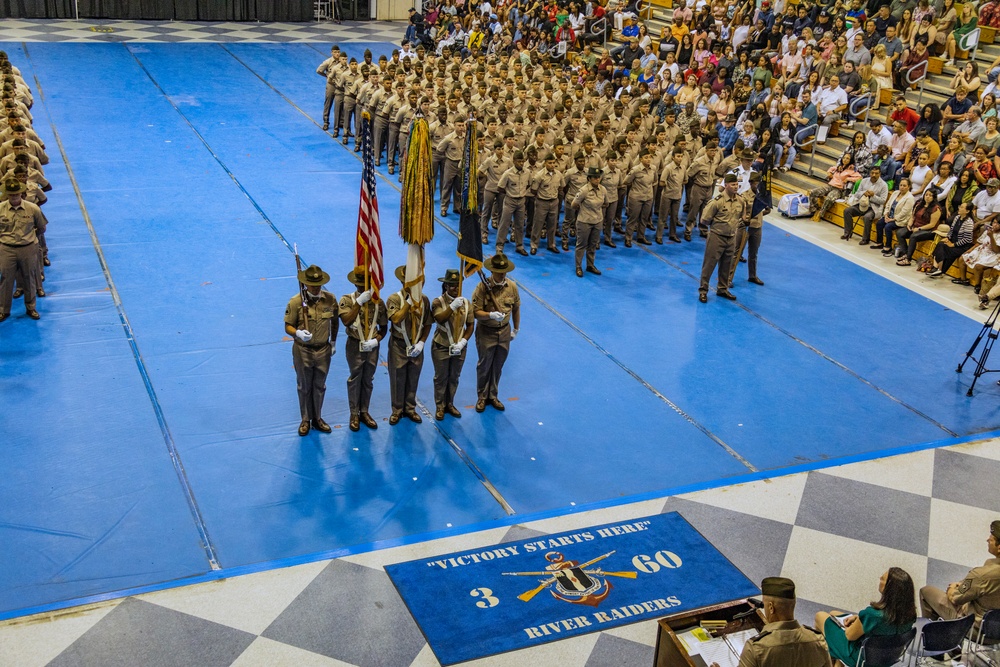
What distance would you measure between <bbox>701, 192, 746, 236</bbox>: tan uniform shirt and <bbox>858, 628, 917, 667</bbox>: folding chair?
745 centimetres

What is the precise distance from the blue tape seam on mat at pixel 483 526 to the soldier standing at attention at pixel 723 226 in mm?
3742

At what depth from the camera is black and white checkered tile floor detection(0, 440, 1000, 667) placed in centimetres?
659

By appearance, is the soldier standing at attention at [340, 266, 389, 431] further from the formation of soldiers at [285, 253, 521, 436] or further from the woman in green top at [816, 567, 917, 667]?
the woman in green top at [816, 567, 917, 667]

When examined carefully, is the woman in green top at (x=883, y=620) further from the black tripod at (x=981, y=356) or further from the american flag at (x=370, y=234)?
the black tripod at (x=981, y=356)

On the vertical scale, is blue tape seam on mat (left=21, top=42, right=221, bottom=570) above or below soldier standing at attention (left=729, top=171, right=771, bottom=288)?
below

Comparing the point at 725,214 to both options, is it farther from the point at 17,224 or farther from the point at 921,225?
the point at 17,224

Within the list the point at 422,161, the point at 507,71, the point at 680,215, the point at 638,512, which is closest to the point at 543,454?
the point at 638,512

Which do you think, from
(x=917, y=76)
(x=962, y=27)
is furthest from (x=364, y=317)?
(x=962, y=27)

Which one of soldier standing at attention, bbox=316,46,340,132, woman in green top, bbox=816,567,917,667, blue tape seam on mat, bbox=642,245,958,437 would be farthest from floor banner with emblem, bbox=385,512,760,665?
soldier standing at attention, bbox=316,46,340,132

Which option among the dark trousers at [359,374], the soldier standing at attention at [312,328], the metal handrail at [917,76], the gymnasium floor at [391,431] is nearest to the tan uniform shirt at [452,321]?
the dark trousers at [359,374]

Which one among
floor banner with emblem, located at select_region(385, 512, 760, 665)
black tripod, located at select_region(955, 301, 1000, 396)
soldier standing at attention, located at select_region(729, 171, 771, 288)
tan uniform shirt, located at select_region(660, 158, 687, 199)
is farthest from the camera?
tan uniform shirt, located at select_region(660, 158, 687, 199)

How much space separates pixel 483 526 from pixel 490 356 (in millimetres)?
2058

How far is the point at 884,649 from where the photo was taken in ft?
18.5

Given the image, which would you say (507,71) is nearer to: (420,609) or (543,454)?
(543,454)
